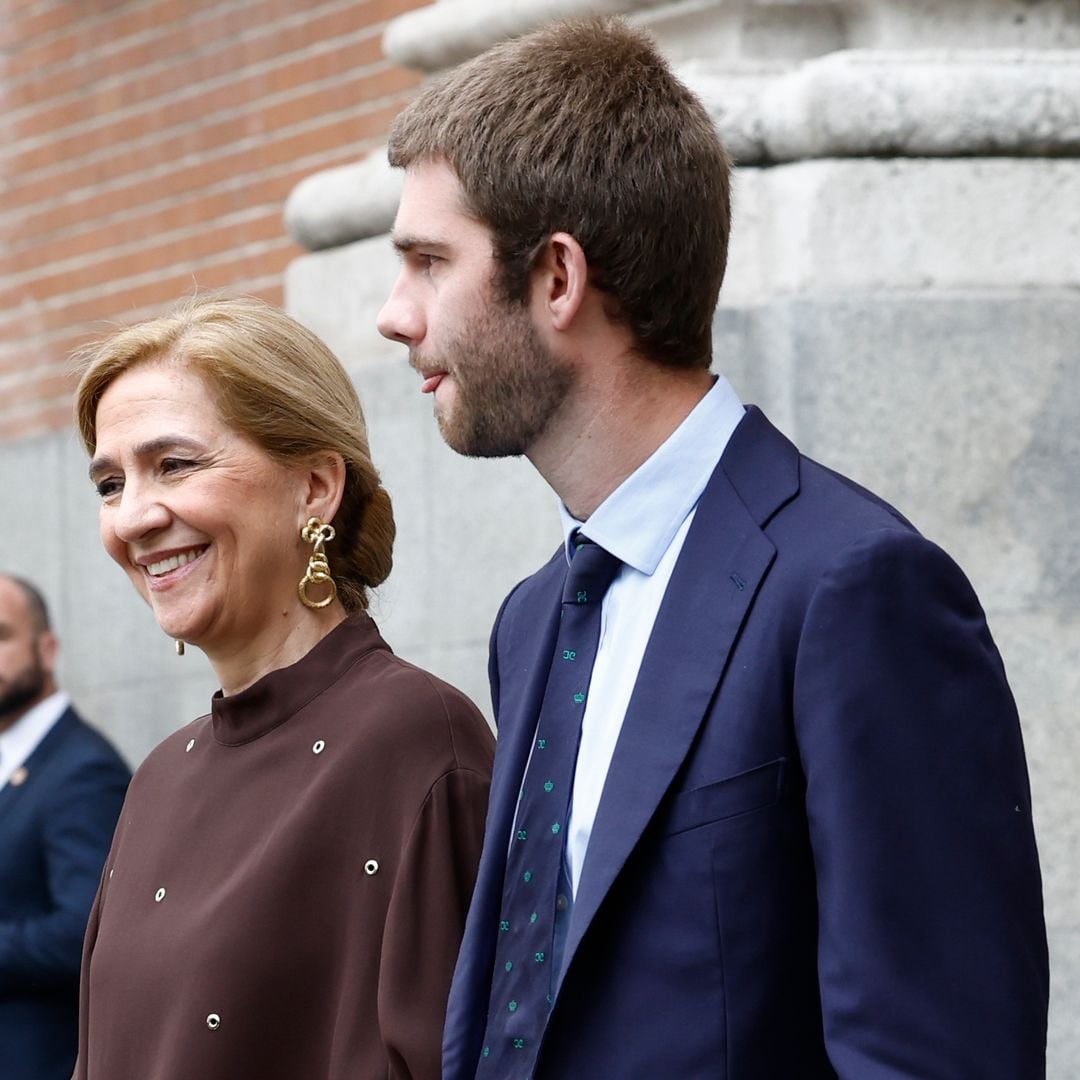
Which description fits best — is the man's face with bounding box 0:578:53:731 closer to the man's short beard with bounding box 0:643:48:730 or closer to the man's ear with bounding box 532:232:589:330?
the man's short beard with bounding box 0:643:48:730

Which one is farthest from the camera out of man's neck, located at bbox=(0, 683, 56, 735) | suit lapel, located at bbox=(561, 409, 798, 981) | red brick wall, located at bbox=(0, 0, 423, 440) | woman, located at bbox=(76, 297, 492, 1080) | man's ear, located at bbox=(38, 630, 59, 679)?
red brick wall, located at bbox=(0, 0, 423, 440)

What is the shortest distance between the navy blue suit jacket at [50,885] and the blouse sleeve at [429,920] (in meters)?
1.99

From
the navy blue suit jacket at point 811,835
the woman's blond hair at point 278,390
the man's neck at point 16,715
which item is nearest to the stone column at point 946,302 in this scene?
the woman's blond hair at point 278,390

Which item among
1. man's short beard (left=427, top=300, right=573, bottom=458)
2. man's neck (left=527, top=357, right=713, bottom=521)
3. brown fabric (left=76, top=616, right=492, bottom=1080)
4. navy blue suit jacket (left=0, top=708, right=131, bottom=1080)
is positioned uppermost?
man's short beard (left=427, top=300, right=573, bottom=458)

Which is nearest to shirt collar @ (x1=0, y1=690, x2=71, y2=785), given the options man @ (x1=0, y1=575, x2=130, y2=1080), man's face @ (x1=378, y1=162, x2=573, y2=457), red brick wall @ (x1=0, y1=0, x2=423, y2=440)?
man @ (x1=0, y1=575, x2=130, y2=1080)

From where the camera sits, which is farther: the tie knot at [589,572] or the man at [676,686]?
the tie knot at [589,572]

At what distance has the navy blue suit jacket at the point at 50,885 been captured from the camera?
4637 mm

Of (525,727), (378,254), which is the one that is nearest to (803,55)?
(378,254)

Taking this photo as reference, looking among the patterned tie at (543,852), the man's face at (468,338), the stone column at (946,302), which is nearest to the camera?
the patterned tie at (543,852)

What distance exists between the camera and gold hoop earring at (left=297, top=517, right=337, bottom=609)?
3148 mm

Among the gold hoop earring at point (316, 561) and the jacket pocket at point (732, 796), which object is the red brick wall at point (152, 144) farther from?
the jacket pocket at point (732, 796)

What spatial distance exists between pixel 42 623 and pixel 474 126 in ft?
11.8

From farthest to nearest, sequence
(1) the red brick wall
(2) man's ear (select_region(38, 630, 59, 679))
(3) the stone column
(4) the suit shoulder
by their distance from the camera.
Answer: (1) the red brick wall < (2) man's ear (select_region(38, 630, 59, 679)) < (4) the suit shoulder < (3) the stone column

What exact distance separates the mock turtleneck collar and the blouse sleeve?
1.00 ft
